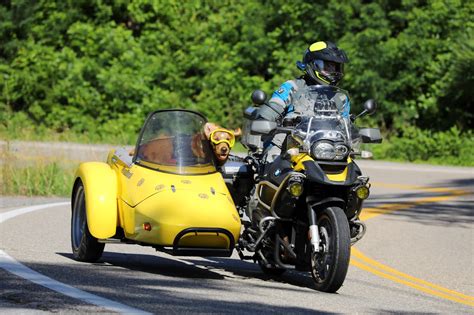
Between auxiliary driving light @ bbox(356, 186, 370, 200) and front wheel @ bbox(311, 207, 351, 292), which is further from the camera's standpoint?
auxiliary driving light @ bbox(356, 186, 370, 200)

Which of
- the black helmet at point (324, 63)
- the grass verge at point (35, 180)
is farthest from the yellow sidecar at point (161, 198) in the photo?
the grass verge at point (35, 180)

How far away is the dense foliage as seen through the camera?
1325 inches

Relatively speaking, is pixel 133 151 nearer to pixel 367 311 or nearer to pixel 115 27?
pixel 367 311

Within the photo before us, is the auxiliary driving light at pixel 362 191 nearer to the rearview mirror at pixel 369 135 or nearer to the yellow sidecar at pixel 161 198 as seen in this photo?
the rearview mirror at pixel 369 135

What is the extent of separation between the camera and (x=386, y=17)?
1396 inches

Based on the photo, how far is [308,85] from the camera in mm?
10531

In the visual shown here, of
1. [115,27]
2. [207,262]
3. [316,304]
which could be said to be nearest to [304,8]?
[115,27]

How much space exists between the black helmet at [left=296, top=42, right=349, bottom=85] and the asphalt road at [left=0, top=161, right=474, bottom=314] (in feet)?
A: 5.78

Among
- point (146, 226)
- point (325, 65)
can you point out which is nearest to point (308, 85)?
point (325, 65)

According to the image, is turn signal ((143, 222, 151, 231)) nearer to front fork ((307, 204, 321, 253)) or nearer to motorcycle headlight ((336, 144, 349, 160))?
front fork ((307, 204, 321, 253))

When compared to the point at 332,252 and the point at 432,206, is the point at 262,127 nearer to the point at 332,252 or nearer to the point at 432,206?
the point at 332,252

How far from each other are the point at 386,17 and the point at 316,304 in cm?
2765

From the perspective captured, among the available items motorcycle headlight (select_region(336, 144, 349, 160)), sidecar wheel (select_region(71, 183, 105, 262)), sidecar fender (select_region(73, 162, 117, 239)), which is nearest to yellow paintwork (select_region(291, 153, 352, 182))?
motorcycle headlight (select_region(336, 144, 349, 160))

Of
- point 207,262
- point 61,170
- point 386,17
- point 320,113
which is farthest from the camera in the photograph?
point 386,17
